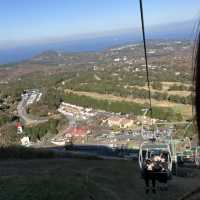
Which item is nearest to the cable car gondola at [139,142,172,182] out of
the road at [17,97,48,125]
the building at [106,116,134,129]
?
the building at [106,116,134,129]

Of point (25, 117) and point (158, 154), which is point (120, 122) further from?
point (158, 154)

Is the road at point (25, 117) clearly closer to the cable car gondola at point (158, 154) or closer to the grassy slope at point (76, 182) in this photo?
the grassy slope at point (76, 182)

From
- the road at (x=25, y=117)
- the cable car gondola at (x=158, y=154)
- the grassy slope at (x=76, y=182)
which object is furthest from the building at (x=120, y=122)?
the cable car gondola at (x=158, y=154)

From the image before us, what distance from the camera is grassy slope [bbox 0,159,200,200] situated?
8289mm

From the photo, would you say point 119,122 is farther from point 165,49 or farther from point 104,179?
point 104,179

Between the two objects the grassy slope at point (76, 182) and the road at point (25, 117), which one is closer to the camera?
the grassy slope at point (76, 182)

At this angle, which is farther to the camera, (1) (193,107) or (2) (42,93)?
(2) (42,93)

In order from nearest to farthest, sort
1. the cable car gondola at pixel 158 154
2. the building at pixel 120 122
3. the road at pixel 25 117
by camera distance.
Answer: the cable car gondola at pixel 158 154
the building at pixel 120 122
the road at pixel 25 117

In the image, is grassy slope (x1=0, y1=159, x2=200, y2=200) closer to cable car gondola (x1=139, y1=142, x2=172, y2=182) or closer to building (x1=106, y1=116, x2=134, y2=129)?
cable car gondola (x1=139, y1=142, x2=172, y2=182)

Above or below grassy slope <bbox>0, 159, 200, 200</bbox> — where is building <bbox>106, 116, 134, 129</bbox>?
below

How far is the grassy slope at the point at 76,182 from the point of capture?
8.29 metres

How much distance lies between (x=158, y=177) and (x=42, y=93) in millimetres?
60786

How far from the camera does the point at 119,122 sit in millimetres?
50719

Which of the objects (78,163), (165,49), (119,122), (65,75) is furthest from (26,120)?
(78,163)
